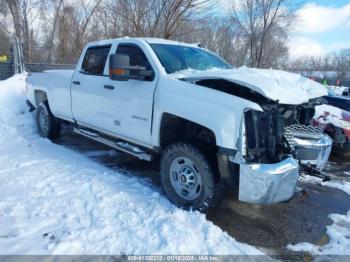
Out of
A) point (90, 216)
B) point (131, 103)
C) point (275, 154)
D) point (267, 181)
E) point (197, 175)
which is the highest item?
point (131, 103)

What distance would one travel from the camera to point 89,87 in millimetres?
5324

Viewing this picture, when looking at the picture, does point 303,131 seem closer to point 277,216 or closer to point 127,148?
point 277,216

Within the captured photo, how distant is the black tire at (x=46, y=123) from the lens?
6.73 meters

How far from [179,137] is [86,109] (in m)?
2.06

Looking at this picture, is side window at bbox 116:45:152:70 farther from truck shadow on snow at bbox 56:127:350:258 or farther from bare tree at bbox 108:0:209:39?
bare tree at bbox 108:0:209:39

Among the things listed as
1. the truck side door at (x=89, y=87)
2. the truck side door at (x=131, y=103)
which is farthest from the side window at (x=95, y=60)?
the truck side door at (x=131, y=103)

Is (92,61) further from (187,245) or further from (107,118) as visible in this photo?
(187,245)

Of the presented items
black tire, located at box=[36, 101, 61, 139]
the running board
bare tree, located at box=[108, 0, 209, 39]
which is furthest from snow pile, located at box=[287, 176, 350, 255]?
bare tree, located at box=[108, 0, 209, 39]

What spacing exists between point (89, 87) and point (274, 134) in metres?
3.15

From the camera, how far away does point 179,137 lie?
13.8ft

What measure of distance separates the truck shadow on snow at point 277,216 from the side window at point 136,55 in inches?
67.6

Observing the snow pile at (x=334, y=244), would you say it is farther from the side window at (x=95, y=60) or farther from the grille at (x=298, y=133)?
the side window at (x=95, y=60)

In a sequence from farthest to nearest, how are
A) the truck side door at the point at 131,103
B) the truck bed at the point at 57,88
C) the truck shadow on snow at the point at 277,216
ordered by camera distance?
the truck bed at the point at 57,88 → the truck side door at the point at 131,103 → the truck shadow on snow at the point at 277,216

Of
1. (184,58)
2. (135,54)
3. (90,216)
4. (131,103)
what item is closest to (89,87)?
(135,54)
